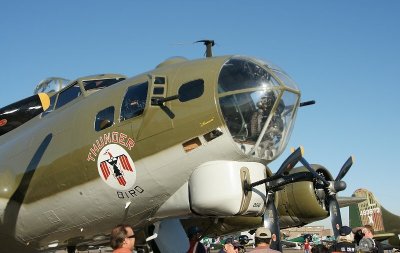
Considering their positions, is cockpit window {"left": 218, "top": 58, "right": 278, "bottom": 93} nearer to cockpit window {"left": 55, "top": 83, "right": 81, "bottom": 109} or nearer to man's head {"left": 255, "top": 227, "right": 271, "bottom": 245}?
man's head {"left": 255, "top": 227, "right": 271, "bottom": 245}

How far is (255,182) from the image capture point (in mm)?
8023

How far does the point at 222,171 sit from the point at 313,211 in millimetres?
8925

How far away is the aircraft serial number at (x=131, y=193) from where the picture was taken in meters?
8.38

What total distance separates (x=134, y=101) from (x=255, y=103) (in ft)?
6.90

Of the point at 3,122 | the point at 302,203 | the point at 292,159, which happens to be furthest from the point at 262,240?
the point at 302,203

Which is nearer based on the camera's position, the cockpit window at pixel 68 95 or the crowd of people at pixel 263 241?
the crowd of people at pixel 263 241

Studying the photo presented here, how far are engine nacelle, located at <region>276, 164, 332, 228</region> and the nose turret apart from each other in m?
7.77

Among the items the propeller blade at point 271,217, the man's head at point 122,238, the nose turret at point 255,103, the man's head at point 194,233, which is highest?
the nose turret at point 255,103

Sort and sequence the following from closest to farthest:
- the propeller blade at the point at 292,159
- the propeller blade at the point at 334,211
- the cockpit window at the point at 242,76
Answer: the cockpit window at the point at 242,76
the propeller blade at the point at 292,159
the propeller blade at the point at 334,211

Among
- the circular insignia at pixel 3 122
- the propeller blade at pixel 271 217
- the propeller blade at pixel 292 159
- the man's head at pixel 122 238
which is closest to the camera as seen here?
the man's head at pixel 122 238

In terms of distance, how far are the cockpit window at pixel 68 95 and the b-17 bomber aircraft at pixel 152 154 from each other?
0.10 ft

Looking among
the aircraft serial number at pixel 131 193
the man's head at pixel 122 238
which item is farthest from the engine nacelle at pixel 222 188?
the man's head at pixel 122 238

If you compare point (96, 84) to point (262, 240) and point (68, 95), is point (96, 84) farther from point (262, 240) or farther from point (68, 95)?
point (262, 240)

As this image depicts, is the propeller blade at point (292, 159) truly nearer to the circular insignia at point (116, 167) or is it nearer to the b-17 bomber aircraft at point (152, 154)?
the b-17 bomber aircraft at point (152, 154)
